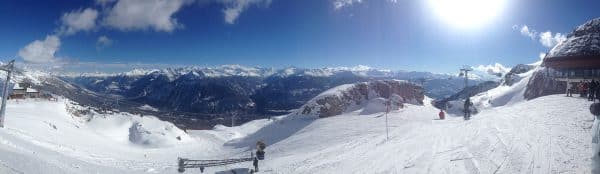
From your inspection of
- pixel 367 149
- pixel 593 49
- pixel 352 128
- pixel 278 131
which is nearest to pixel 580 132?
pixel 367 149

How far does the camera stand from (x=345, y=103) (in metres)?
70.1

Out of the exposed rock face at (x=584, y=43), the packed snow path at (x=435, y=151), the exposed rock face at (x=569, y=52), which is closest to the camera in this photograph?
the packed snow path at (x=435, y=151)

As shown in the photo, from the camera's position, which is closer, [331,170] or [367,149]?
[331,170]

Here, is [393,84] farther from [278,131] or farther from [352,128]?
[352,128]

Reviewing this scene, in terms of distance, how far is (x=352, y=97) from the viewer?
235ft

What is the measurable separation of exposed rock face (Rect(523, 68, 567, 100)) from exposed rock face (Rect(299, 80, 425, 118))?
69.9ft

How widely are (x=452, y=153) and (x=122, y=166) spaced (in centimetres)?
3004

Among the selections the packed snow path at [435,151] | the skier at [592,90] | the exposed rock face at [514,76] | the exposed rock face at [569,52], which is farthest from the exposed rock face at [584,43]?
the exposed rock face at [514,76]

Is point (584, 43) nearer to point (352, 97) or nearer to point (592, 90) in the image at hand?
point (352, 97)

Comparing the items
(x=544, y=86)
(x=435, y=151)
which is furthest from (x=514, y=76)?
(x=435, y=151)

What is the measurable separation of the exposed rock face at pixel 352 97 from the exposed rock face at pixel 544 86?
2132cm

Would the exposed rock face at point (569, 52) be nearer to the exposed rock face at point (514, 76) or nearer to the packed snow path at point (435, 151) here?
the packed snow path at point (435, 151)

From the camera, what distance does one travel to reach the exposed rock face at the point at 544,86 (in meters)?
58.6

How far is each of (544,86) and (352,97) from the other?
31022 mm
